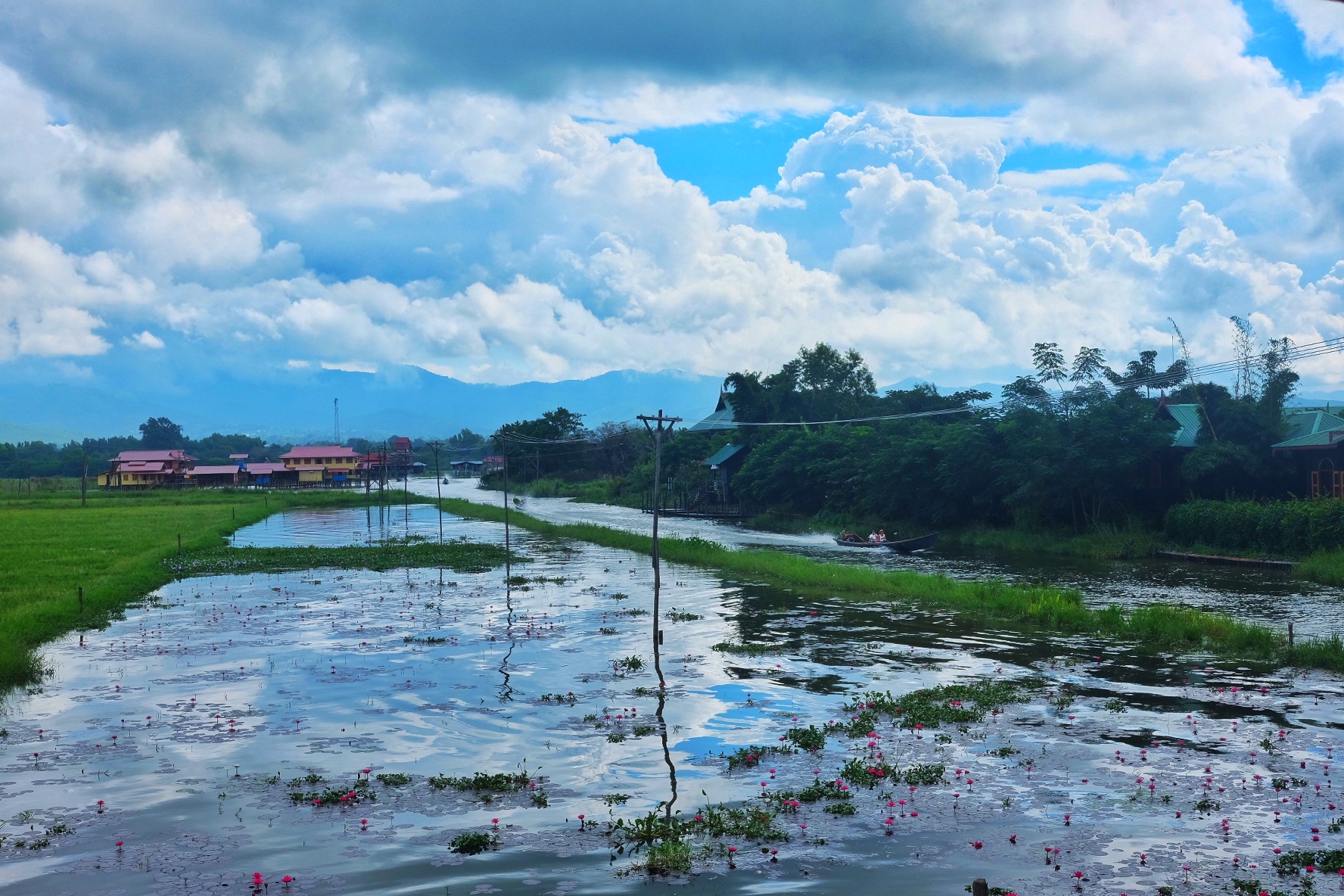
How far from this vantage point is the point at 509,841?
11.0m

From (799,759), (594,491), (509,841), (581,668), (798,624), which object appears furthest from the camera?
(594,491)

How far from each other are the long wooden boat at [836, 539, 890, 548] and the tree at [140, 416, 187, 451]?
162909 millimetres

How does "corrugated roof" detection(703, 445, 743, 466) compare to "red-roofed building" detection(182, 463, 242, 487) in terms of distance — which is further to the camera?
"red-roofed building" detection(182, 463, 242, 487)

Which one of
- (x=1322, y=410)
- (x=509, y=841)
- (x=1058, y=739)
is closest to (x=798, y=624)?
(x=1058, y=739)

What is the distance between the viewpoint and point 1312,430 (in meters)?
42.6

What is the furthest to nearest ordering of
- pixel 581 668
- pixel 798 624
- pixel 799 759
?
pixel 798 624
pixel 581 668
pixel 799 759

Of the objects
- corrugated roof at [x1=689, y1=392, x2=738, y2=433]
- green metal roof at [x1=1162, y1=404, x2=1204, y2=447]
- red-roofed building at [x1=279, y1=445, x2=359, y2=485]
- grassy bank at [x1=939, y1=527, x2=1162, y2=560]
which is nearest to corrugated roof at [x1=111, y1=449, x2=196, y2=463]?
red-roofed building at [x1=279, y1=445, x2=359, y2=485]

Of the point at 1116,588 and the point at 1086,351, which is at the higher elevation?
the point at 1086,351

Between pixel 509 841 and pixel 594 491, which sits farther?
pixel 594 491

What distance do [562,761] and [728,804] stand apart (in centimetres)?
289

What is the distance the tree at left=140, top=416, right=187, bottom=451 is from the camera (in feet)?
597

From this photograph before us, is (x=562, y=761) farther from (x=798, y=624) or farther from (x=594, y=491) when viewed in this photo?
(x=594, y=491)

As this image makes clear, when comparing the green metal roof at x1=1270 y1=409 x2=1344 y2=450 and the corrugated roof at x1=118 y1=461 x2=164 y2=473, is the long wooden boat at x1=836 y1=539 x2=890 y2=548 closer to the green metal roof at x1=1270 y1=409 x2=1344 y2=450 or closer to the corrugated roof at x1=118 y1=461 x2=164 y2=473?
the green metal roof at x1=1270 y1=409 x2=1344 y2=450

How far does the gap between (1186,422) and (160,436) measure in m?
184
